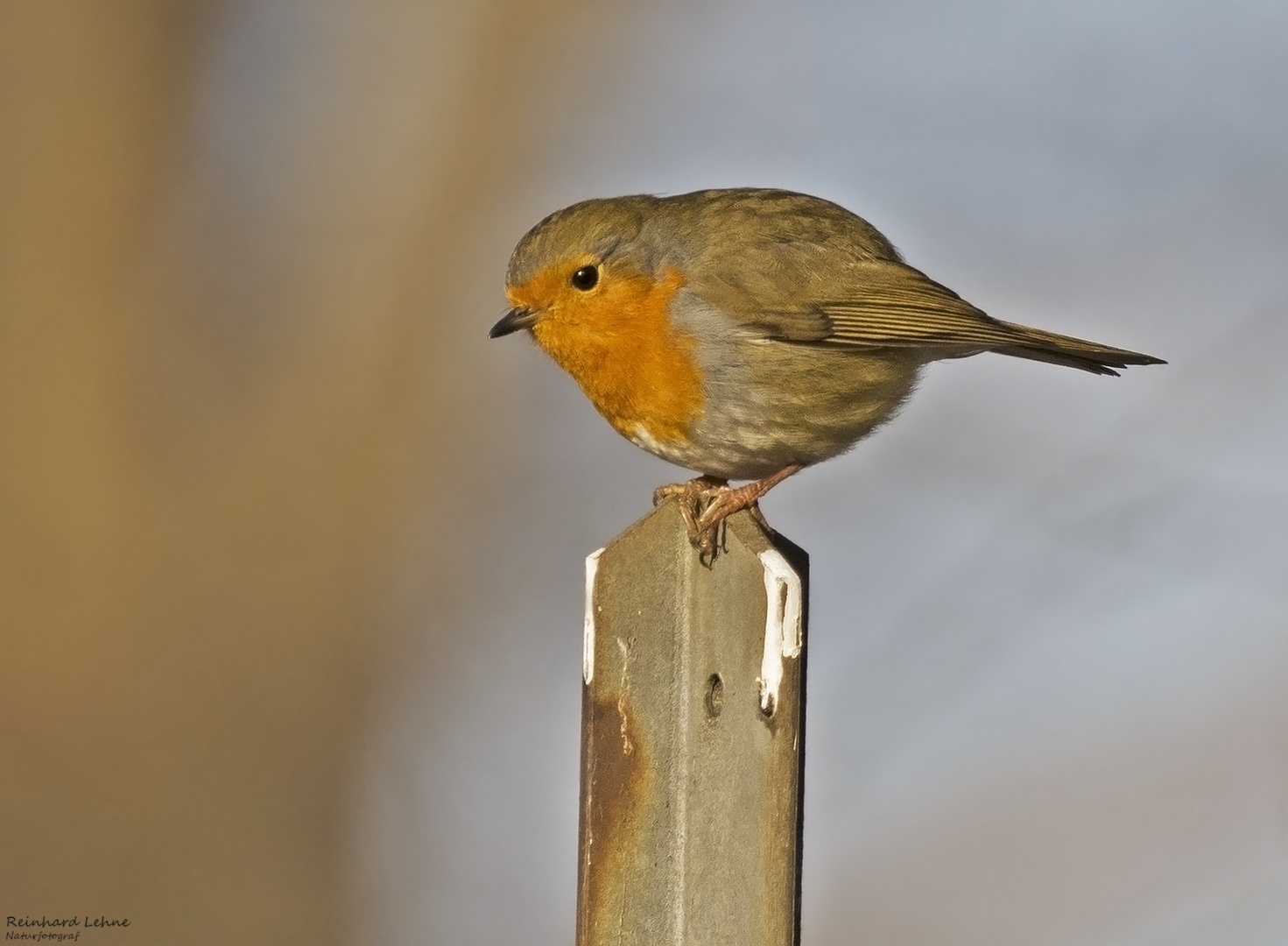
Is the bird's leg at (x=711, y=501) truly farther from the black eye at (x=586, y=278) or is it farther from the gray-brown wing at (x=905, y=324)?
the black eye at (x=586, y=278)

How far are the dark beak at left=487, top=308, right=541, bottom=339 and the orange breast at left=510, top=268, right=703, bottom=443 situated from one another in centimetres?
2

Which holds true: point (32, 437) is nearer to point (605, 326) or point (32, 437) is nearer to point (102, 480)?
point (102, 480)

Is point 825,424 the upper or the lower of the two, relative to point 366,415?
lower

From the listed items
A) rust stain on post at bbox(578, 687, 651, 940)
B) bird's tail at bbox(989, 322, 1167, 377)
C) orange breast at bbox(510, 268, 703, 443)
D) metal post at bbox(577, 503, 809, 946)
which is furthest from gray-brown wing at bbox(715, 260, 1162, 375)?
rust stain on post at bbox(578, 687, 651, 940)

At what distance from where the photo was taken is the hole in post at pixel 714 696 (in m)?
2.35

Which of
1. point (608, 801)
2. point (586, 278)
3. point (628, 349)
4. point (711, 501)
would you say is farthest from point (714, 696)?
point (586, 278)

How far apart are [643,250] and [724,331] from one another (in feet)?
1.05

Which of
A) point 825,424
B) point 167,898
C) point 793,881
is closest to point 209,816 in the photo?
point 167,898

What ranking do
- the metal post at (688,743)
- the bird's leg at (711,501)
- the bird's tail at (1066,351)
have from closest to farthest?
1. the metal post at (688,743)
2. the bird's leg at (711,501)
3. the bird's tail at (1066,351)

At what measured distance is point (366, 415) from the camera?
605cm

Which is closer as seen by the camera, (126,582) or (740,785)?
(740,785)

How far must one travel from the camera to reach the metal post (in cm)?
229

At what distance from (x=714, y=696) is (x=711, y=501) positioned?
23.1 inches

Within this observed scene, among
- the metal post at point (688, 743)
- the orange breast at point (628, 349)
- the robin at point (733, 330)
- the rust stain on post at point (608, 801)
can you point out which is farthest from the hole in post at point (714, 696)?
the orange breast at point (628, 349)
